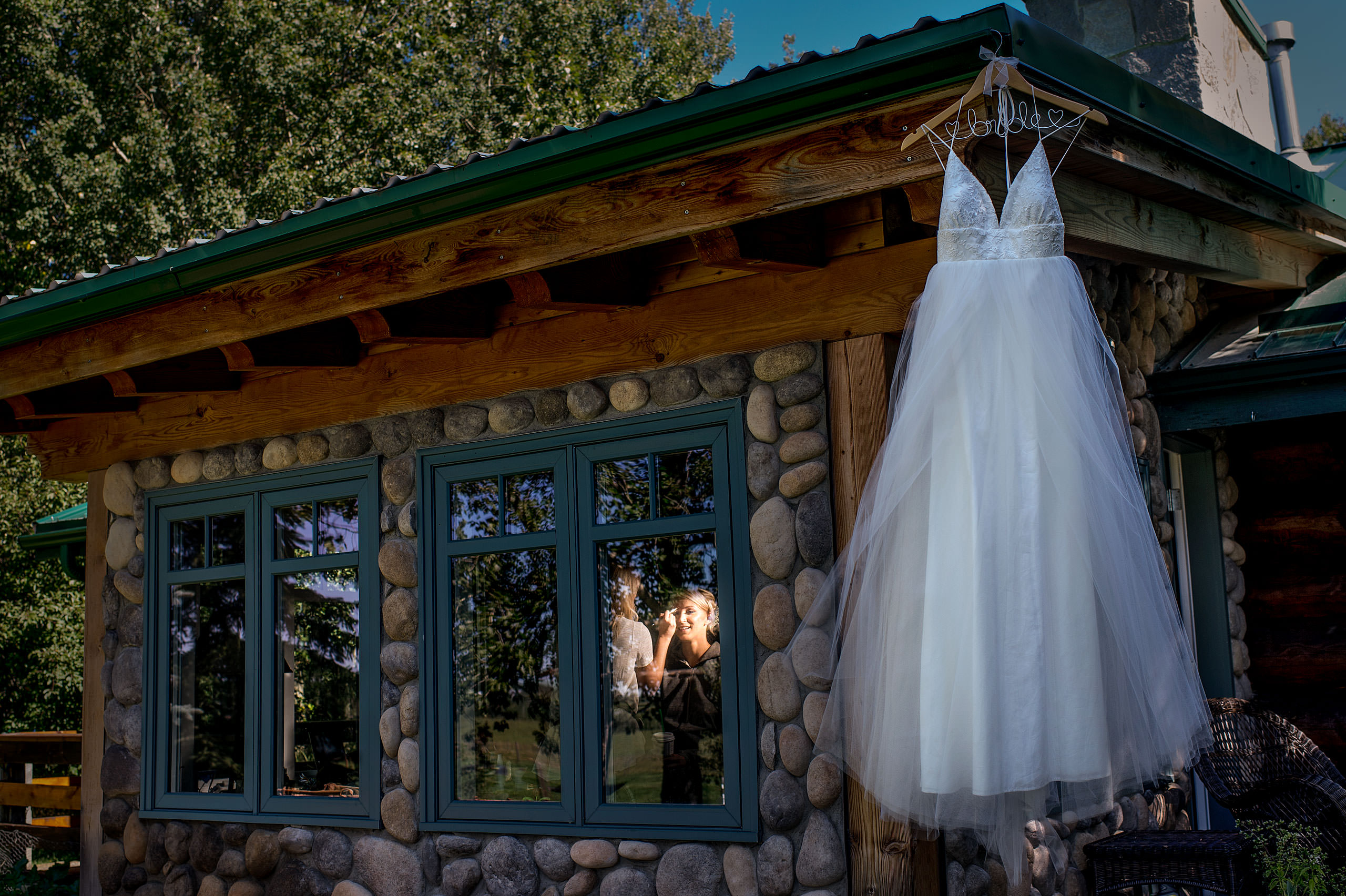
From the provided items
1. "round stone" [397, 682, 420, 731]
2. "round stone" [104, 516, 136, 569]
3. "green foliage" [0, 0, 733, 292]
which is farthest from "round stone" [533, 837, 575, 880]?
"green foliage" [0, 0, 733, 292]

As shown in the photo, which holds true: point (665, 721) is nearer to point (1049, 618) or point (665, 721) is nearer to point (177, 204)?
point (1049, 618)

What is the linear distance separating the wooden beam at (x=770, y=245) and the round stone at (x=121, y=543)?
382cm

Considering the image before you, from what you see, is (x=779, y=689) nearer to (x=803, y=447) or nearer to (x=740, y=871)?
(x=740, y=871)

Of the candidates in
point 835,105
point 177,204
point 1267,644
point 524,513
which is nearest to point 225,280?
point 524,513

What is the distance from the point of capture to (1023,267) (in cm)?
298

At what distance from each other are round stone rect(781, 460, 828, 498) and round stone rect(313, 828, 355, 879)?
2573mm

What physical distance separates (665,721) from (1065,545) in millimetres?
2032

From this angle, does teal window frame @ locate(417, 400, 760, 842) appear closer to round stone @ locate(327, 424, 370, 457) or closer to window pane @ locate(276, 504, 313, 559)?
round stone @ locate(327, 424, 370, 457)

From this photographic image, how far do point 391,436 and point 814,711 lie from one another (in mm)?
2356

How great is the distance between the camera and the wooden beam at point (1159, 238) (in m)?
3.82

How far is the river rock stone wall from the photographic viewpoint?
3.97m

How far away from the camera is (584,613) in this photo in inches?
179

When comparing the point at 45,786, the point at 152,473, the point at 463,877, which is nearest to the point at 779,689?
the point at 463,877

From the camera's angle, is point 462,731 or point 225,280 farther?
point 462,731
